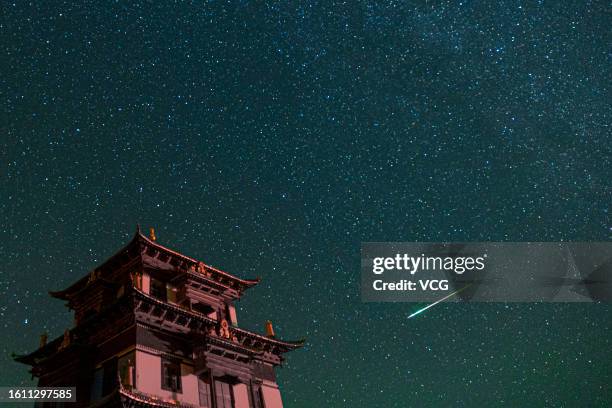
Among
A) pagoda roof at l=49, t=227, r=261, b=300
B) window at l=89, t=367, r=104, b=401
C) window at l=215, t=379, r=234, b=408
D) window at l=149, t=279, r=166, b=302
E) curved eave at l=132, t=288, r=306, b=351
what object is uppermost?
pagoda roof at l=49, t=227, r=261, b=300

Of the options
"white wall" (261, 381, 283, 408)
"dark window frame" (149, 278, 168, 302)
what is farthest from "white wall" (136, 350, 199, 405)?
"white wall" (261, 381, 283, 408)

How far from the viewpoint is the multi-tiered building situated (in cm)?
3116

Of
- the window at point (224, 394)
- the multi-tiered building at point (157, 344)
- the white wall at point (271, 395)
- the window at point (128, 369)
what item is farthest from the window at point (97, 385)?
the white wall at point (271, 395)

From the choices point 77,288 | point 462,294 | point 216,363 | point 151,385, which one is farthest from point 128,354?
point 462,294

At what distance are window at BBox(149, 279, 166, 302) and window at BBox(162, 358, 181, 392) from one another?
5.14 meters

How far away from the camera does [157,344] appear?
106 ft

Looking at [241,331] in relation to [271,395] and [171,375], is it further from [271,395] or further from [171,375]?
[171,375]

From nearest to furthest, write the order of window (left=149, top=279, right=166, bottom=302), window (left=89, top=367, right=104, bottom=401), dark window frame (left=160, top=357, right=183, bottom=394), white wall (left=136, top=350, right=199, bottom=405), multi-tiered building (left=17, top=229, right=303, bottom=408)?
white wall (left=136, top=350, right=199, bottom=405), dark window frame (left=160, top=357, right=183, bottom=394), multi-tiered building (left=17, top=229, right=303, bottom=408), window (left=89, top=367, right=104, bottom=401), window (left=149, top=279, right=166, bottom=302)

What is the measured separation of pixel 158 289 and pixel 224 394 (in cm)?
763

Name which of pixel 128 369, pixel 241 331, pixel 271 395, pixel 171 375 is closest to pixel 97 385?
pixel 128 369

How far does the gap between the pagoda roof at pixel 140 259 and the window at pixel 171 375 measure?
6957mm

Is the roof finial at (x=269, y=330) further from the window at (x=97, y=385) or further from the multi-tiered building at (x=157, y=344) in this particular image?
the window at (x=97, y=385)

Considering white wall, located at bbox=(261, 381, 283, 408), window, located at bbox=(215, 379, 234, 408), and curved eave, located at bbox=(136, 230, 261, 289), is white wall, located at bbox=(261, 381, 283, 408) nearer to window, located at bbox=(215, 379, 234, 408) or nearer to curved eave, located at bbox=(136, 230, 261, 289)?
window, located at bbox=(215, 379, 234, 408)

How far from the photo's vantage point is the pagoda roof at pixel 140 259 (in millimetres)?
36625
